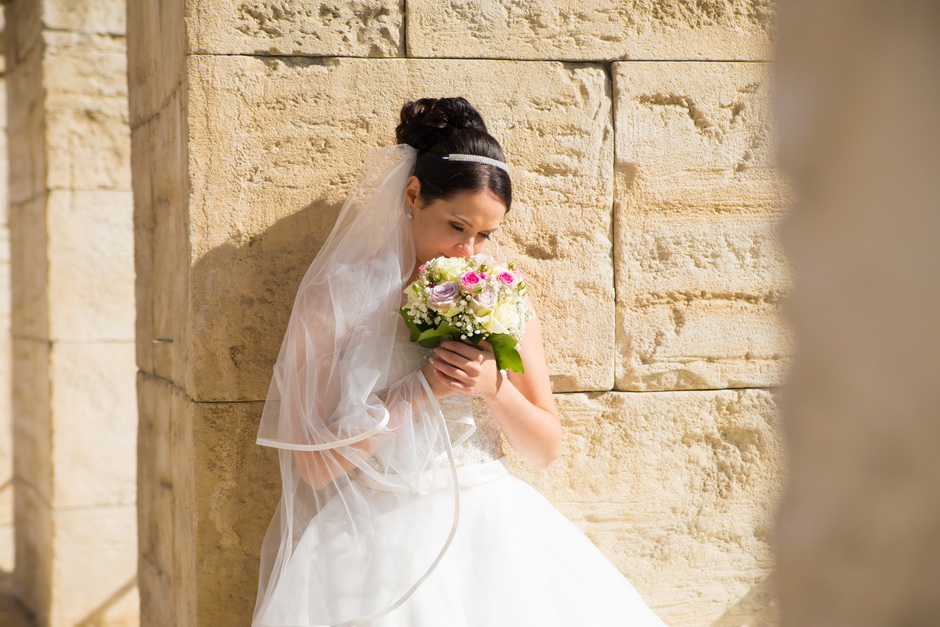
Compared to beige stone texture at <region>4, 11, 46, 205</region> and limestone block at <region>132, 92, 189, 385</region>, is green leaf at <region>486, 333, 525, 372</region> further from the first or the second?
beige stone texture at <region>4, 11, 46, 205</region>

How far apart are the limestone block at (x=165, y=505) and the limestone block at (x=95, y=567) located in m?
1.59

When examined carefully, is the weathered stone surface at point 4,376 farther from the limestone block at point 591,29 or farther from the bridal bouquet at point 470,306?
the bridal bouquet at point 470,306

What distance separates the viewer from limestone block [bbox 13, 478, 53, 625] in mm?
5049

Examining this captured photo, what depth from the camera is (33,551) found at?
558 cm

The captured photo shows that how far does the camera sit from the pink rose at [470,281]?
208cm

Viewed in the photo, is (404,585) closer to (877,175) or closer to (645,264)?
(645,264)

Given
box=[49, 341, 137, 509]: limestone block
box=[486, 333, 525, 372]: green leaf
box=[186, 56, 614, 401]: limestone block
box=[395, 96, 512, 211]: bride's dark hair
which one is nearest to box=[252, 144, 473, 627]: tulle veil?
box=[395, 96, 512, 211]: bride's dark hair

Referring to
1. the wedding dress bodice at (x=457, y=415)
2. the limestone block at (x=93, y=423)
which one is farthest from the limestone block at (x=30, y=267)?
the wedding dress bodice at (x=457, y=415)

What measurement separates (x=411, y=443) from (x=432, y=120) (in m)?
0.94

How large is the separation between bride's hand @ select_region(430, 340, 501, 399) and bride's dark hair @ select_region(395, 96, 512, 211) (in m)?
0.46

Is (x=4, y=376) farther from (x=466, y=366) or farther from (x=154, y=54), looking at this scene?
(x=466, y=366)

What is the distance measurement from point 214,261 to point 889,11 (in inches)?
88.8

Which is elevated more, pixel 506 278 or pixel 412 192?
pixel 412 192

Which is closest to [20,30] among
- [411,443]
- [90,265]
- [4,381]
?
[90,265]
